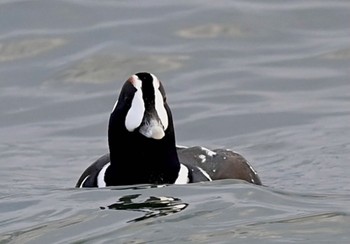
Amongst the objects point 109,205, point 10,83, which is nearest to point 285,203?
point 109,205

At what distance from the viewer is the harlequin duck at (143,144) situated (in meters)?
8.80

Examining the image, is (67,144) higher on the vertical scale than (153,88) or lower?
lower

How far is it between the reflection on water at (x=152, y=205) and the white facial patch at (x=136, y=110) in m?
0.80

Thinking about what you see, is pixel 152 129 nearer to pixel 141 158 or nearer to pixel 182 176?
pixel 141 158

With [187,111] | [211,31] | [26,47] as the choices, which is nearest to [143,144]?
[187,111]

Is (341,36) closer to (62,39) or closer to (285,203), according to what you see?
(62,39)

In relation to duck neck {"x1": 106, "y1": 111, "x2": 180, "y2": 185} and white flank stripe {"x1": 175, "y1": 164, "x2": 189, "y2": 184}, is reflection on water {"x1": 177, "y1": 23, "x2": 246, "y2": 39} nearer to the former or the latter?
white flank stripe {"x1": 175, "y1": 164, "x2": 189, "y2": 184}

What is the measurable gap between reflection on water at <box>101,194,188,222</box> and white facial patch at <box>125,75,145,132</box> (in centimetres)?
80

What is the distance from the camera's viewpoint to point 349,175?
10.6 metres

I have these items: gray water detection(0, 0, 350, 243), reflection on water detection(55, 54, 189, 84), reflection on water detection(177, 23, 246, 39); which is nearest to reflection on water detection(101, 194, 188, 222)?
gray water detection(0, 0, 350, 243)

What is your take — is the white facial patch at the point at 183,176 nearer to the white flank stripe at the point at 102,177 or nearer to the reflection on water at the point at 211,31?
the white flank stripe at the point at 102,177

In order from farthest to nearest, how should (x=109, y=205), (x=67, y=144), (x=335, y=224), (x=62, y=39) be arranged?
(x=62, y=39), (x=67, y=144), (x=109, y=205), (x=335, y=224)

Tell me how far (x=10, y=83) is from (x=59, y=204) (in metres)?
6.62

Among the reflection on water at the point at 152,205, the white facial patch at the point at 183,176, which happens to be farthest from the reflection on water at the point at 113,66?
the reflection on water at the point at 152,205
